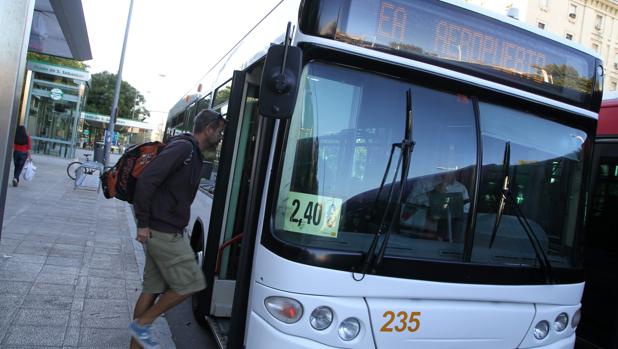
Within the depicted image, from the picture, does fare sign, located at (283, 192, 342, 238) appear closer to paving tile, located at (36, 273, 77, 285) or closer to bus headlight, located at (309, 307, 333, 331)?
bus headlight, located at (309, 307, 333, 331)

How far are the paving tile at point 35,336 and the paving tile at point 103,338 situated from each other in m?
0.17

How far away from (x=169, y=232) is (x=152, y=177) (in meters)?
0.44

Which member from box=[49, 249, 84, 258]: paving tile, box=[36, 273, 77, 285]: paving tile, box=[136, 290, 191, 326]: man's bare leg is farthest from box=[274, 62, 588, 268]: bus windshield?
box=[49, 249, 84, 258]: paving tile

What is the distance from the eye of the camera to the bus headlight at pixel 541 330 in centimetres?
319

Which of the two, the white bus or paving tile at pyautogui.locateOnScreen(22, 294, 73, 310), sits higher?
the white bus

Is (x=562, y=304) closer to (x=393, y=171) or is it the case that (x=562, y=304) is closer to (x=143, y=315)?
Answer: (x=393, y=171)

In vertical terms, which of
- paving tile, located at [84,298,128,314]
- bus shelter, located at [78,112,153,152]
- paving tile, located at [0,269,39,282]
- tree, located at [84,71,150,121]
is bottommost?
paving tile, located at [84,298,128,314]

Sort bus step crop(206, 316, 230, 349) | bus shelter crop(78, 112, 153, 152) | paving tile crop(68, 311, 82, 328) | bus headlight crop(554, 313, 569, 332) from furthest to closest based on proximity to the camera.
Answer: bus shelter crop(78, 112, 153, 152)
paving tile crop(68, 311, 82, 328)
bus step crop(206, 316, 230, 349)
bus headlight crop(554, 313, 569, 332)

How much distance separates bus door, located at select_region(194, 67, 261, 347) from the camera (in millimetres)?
4051

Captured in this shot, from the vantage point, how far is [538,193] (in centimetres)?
333

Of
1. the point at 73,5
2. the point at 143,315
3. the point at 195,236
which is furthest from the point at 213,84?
the point at 73,5

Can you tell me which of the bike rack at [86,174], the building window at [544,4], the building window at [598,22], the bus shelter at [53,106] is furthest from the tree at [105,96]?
the building window at [598,22]

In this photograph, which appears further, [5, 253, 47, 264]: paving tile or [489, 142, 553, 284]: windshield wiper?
[5, 253, 47, 264]: paving tile

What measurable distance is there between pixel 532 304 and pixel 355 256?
134 cm
